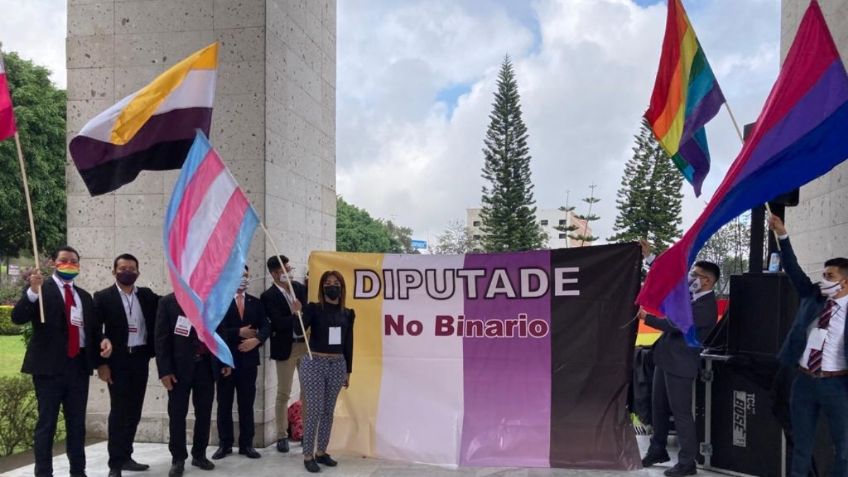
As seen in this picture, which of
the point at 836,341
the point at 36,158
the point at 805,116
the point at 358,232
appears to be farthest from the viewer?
the point at 358,232

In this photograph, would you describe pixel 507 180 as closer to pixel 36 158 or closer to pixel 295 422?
pixel 36 158

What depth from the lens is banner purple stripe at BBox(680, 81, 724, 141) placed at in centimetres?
588

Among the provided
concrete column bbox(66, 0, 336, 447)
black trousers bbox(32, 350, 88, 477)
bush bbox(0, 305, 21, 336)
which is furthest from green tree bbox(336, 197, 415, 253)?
black trousers bbox(32, 350, 88, 477)

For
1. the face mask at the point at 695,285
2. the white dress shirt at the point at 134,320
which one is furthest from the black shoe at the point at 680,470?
the white dress shirt at the point at 134,320

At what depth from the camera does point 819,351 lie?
192 inches

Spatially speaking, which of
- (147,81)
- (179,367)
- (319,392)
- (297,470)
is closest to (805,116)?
(319,392)

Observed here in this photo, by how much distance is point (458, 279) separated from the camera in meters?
6.68

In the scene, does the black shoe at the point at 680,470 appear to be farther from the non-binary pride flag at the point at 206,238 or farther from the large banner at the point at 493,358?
the non-binary pride flag at the point at 206,238

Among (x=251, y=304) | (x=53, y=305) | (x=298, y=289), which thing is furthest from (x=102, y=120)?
(x=298, y=289)

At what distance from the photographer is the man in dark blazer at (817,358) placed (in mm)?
4809

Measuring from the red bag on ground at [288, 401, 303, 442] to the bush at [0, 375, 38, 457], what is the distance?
8.42 feet

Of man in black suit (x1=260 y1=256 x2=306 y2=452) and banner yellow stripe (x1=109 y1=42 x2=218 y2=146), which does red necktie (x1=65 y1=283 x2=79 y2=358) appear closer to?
banner yellow stripe (x1=109 y1=42 x2=218 y2=146)

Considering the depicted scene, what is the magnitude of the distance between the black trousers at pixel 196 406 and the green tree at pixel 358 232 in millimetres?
72073

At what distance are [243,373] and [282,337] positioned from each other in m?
0.52
